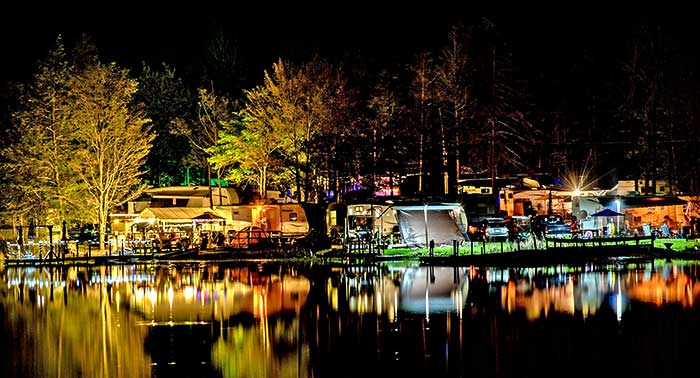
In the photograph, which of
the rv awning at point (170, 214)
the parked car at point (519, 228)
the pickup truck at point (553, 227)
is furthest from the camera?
the rv awning at point (170, 214)

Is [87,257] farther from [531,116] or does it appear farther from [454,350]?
[531,116]

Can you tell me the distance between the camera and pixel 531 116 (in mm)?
76625

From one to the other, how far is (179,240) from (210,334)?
1167 inches

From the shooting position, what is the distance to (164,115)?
7662 centimetres

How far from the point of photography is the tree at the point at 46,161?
53.3 m

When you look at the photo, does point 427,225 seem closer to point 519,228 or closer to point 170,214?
point 519,228

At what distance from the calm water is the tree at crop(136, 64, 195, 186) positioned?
3739 centimetres

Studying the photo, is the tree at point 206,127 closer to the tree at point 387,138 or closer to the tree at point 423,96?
→ the tree at point 387,138

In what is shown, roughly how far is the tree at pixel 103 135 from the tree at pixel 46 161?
62 cm

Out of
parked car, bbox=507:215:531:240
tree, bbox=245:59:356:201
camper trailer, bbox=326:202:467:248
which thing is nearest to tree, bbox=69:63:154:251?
tree, bbox=245:59:356:201

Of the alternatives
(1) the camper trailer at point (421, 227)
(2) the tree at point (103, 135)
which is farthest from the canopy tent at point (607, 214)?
(2) the tree at point (103, 135)

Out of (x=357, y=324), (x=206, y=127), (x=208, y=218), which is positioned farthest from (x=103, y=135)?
(x=357, y=324)

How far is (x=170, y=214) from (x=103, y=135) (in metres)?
7.01

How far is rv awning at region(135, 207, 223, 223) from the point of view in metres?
57.7
